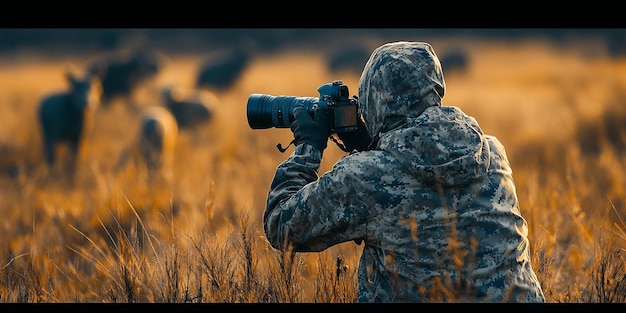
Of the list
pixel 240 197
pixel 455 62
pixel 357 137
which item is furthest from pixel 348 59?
pixel 357 137

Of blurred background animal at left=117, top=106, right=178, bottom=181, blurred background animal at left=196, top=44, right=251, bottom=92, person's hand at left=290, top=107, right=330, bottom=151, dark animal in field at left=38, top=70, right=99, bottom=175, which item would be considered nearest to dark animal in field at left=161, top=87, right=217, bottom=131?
dark animal in field at left=38, top=70, right=99, bottom=175

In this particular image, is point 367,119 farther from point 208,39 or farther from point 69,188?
point 208,39

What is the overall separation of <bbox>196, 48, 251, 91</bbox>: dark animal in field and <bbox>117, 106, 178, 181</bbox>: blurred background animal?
937cm

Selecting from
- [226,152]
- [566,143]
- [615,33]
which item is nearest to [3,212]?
[226,152]

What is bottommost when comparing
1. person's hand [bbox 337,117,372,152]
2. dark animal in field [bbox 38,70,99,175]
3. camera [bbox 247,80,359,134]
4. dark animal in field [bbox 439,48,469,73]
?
person's hand [bbox 337,117,372,152]

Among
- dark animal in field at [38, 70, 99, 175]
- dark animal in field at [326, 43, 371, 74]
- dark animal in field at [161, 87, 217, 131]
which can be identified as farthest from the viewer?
dark animal in field at [326, 43, 371, 74]

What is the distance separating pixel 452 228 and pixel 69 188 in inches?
324

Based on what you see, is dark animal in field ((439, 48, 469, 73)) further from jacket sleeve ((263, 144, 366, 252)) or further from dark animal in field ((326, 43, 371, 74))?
jacket sleeve ((263, 144, 366, 252))

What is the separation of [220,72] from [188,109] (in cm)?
692

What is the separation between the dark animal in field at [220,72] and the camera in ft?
67.7

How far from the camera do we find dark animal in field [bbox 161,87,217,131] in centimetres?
1384

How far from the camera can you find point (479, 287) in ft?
9.62

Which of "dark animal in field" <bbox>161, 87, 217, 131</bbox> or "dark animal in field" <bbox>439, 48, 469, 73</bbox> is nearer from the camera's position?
"dark animal in field" <bbox>161, 87, 217, 131</bbox>

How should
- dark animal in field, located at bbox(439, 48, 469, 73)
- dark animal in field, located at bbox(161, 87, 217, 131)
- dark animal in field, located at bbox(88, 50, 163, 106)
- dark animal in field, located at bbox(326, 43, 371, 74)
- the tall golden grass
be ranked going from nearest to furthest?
the tall golden grass → dark animal in field, located at bbox(161, 87, 217, 131) → dark animal in field, located at bbox(88, 50, 163, 106) → dark animal in field, located at bbox(439, 48, 469, 73) → dark animal in field, located at bbox(326, 43, 371, 74)
